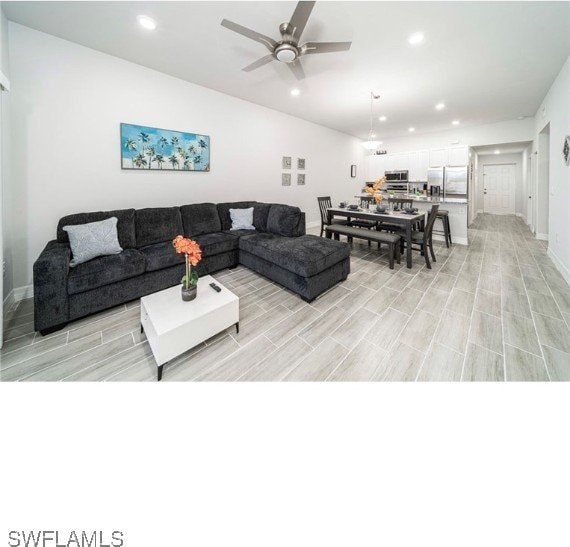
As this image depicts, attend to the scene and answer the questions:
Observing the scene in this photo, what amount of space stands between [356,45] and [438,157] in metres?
5.33

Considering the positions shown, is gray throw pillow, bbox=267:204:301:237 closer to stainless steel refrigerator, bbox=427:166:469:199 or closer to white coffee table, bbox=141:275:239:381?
white coffee table, bbox=141:275:239:381

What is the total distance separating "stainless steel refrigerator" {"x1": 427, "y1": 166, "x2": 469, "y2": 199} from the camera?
248 inches

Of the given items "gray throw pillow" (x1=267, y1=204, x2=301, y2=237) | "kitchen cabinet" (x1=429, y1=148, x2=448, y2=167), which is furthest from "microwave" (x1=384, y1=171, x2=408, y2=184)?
"gray throw pillow" (x1=267, y1=204, x2=301, y2=237)

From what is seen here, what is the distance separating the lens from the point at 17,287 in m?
2.80

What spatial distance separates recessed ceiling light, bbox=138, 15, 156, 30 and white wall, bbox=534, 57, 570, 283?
5.04m

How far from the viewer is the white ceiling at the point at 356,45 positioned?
2.34 metres

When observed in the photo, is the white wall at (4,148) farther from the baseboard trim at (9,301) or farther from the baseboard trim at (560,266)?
the baseboard trim at (560,266)

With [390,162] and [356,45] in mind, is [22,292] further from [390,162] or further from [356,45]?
[390,162]

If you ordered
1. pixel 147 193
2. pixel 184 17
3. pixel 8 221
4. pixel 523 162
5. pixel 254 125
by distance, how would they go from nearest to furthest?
1. pixel 184 17
2. pixel 8 221
3. pixel 147 193
4. pixel 254 125
5. pixel 523 162

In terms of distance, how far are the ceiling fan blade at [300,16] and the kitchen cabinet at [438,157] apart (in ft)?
20.8

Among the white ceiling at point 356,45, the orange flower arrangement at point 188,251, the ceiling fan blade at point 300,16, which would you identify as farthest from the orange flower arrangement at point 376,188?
the orange flower arrangement at point 188,251
